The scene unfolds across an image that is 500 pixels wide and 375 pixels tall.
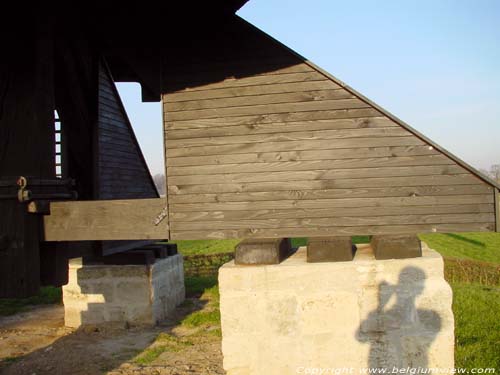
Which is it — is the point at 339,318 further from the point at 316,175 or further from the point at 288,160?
the point at 288,160

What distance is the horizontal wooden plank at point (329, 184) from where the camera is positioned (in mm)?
4375

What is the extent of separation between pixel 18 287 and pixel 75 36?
3213 mm

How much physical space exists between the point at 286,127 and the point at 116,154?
3.85 metres

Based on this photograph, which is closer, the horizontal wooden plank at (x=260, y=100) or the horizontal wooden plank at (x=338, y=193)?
the horizontal wooden plank at (x=338, y=193)

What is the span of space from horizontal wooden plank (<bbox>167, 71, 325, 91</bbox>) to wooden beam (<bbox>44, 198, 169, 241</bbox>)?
3.88ft

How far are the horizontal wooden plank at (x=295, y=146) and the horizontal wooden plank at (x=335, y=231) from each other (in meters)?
0.74

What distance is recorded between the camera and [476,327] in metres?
6.25

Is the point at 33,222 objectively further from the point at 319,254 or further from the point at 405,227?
the point at 405,227

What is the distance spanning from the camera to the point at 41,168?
16.2 ft

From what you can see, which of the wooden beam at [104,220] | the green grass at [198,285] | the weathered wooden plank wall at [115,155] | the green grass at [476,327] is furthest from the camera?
the green grass at [198,285]

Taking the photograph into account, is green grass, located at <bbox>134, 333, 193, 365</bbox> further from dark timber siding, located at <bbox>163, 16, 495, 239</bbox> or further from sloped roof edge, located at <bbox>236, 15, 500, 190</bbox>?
sloped roof edge, located at <bbox>236, 15, 500, 190</bbox>

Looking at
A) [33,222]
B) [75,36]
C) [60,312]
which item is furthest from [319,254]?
[60,312]

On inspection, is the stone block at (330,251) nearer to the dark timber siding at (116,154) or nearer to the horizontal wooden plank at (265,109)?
the horizontal wooden plank at (265,109)

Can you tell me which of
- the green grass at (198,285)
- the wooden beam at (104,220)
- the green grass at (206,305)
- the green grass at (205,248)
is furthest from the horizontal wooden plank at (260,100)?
the green grass at (205,248)
